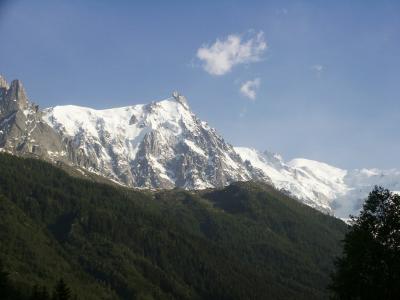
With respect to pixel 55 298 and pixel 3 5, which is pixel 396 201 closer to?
pixel 3 5

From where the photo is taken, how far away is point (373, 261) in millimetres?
68688

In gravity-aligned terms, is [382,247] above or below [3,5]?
below

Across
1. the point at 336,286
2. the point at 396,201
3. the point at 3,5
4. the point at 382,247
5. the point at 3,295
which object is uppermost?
the point at 3,5

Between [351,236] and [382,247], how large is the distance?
420 cm

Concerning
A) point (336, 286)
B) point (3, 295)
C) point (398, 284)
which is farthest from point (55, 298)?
point (398, 284)

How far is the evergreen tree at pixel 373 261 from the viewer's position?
67.4m

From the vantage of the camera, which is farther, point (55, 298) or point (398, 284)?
point (55, 298)

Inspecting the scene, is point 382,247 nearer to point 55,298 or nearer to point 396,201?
A: point 396,201

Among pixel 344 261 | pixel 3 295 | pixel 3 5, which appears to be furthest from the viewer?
pixel 3 295

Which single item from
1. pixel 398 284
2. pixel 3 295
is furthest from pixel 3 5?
pixel 3 295

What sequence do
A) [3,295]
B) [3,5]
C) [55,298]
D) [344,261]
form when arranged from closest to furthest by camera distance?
[3,5] → [344,261] → [55,298] → [3,295]

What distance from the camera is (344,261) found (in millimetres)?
71562

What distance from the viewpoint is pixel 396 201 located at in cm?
7275

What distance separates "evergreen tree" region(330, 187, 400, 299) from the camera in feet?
221
